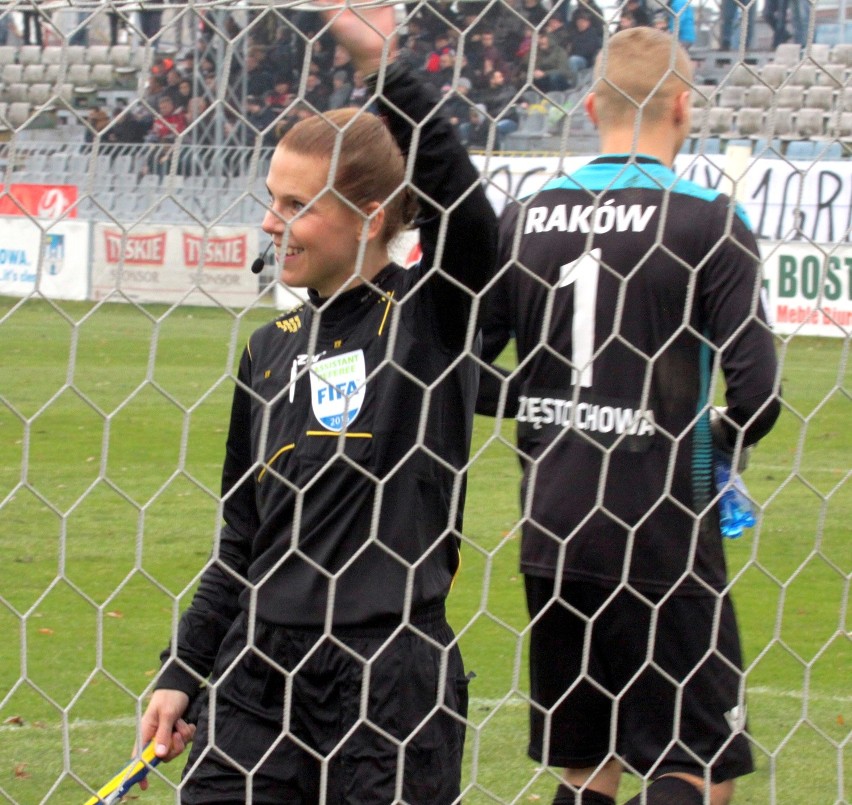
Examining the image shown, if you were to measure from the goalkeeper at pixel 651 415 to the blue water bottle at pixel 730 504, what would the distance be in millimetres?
17

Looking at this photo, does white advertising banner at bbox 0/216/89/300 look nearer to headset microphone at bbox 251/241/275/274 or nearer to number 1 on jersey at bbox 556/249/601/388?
number 1 on jersey at bbox 556/249/601/388

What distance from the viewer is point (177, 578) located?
5.05 metres

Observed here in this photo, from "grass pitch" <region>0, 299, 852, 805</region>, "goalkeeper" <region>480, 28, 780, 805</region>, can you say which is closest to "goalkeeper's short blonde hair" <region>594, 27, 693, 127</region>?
"goalkeeper" <region>480, 28, 780, 805</region>

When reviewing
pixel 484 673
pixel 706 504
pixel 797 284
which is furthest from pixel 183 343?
pixel 706 504

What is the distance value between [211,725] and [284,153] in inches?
29.9

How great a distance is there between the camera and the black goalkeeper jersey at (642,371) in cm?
210

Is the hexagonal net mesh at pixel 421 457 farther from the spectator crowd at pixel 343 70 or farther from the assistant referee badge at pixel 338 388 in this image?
the spectator crowd at pixel 343 70

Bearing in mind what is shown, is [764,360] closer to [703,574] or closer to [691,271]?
[691,271]

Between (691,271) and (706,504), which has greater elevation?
(691,271)

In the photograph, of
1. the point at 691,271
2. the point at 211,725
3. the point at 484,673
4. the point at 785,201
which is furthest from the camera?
the point at 785,201

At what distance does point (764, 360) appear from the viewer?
2.08 meters

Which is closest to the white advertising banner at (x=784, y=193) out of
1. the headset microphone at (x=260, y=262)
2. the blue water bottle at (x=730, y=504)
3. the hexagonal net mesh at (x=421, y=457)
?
the hexagonal net mesh at (x=421, y=457)

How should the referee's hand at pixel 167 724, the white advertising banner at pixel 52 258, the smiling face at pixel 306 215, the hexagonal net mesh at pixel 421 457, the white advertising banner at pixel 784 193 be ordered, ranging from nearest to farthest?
the hexagonal net mesh at pixel 421 457 < the smiling face at pixel 306 215 < the referee's hand at pixel 167 724 < the white advertising banner at pixel 784 193 < the white advertising banner at pixel 52 258

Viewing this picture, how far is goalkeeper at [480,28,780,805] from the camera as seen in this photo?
2.10m
